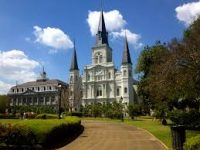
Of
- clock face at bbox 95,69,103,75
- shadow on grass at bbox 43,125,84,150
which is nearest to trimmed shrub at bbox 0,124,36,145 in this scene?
shadow on grass at bbox 43,125,84,150

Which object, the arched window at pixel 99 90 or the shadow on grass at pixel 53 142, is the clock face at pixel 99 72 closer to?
the arched window at pixel 99 90

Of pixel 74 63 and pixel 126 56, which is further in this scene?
pixel 74 63

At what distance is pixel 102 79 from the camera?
115m

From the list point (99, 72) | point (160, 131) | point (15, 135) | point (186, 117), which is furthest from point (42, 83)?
point (15, 135)

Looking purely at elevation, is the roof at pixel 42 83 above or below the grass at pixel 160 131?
above

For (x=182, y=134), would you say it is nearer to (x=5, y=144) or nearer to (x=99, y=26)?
(x=5, y=144)

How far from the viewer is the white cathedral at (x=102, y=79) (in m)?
111

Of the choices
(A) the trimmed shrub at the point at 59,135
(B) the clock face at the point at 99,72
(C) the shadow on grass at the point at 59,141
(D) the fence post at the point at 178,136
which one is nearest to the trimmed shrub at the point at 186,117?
(A) the trimmed shrub at the point at 59,135

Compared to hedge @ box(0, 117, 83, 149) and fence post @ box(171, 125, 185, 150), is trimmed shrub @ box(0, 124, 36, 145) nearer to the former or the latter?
hedge @ box(0, 117, 83, 149)

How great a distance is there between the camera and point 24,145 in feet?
59.6

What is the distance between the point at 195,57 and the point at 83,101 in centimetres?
9168

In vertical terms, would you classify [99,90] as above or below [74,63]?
below

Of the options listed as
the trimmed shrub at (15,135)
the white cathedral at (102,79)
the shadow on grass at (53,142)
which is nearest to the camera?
the shadow on grass at (53,142)

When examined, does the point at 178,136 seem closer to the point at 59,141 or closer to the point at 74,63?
the point at 59,141
